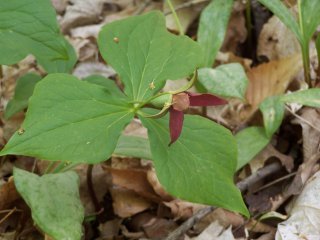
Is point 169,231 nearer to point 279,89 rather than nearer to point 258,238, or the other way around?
point 258,238

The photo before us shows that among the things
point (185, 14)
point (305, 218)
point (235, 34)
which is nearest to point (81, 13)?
point (185, 14)

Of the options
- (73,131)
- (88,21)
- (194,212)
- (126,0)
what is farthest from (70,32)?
(73,131)

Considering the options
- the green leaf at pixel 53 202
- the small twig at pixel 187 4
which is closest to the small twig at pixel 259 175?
the green leaf at pixel 53 202

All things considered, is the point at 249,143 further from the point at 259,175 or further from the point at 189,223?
the point at 189,223

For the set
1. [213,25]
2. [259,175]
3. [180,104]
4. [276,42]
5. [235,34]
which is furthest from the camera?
[235,34]

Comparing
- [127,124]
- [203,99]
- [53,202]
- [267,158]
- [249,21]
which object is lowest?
[267,158]

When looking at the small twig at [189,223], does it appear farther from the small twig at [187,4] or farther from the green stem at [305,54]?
the small twig at [187,4]

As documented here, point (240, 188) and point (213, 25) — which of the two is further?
point (213, 25)
